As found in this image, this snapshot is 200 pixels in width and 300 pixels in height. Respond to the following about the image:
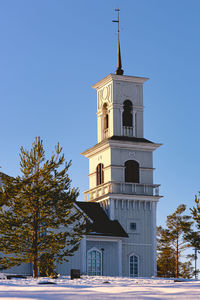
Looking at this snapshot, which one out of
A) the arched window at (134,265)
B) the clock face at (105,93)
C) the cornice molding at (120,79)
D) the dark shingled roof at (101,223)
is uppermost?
the cornice molding at (120,79)

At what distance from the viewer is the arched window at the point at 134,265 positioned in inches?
2206

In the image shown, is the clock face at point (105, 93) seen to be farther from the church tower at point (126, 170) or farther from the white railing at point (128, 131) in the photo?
the white railing at point (128, 131)

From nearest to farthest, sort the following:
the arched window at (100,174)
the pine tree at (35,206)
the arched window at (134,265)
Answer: the pine tree at (35,206) → the arched window at (134,265) → the arched window at (100,174)

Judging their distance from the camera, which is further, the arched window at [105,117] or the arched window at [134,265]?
the arched window at [105,117]

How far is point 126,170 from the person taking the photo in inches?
2308

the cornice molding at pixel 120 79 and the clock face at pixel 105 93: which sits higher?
the cornice molding at pixel 120 79

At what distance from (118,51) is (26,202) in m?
30.4

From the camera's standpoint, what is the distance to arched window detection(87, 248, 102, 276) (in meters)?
53.6

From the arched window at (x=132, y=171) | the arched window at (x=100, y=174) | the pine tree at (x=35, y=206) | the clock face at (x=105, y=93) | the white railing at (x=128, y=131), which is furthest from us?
the clock face at (x=105, y=93)

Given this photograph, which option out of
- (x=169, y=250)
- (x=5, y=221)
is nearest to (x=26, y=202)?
(x=5, y=221)

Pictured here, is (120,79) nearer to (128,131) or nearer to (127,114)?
(127,114)

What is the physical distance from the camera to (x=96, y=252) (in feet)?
178

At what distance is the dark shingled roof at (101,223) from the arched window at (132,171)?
3612 millimetres

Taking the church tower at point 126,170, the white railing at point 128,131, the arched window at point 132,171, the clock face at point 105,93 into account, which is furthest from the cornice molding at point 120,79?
the arched window at point 132,171
